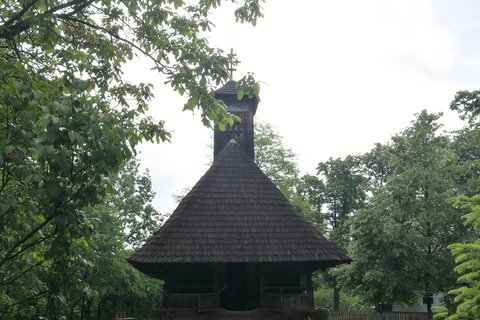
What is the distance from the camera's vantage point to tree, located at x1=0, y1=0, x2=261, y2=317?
11.2ft

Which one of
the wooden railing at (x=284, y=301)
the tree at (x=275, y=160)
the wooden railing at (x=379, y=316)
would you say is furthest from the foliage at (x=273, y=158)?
the wooden railing at (x=284, y=301)

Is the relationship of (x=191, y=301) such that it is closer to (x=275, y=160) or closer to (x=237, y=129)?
(x=237, y=129)

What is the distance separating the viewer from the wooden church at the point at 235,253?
31.5 feet

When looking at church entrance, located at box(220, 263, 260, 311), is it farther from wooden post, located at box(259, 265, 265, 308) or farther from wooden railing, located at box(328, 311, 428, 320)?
wooden railing, located at box(328, 311, 428, 320)

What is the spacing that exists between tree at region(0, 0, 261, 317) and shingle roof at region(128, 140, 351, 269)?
12.7 feet

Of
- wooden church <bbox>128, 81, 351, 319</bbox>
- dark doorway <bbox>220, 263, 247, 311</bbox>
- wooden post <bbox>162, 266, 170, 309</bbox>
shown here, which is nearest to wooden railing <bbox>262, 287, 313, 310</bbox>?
wooden church <bbox>128, 81, 351, 319</bbox>

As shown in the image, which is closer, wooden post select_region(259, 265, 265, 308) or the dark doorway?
wooden post select_region(259, 265, 265, 308)

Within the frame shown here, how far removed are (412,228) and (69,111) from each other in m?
13.6

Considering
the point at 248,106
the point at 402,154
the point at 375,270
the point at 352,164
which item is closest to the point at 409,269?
the point at 375,270

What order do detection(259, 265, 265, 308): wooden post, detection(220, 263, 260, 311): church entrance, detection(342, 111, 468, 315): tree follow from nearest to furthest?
1. detection(259, 265, 265, 308): wooden post
2. detection(220, 263, 260, 311): church entrance
3. detection(342, 111, 468, 315): tree

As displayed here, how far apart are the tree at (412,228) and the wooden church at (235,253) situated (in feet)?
15.7

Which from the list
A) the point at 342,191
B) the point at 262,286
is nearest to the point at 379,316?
the point at 262,286

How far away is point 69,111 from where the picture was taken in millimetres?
3352

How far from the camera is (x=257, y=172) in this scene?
12.2 m
